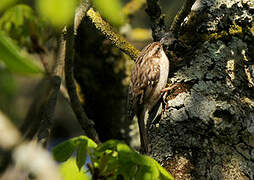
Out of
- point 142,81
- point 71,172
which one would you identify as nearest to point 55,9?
point 71,172

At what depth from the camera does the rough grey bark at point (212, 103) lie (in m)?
1.65

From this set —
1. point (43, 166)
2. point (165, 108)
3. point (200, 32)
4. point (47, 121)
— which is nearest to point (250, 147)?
point (165, 108)

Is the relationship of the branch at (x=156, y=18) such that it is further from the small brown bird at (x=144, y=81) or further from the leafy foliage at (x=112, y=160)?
the leafy foliage at (x=112, y=160)

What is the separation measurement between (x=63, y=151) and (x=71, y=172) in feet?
0.23

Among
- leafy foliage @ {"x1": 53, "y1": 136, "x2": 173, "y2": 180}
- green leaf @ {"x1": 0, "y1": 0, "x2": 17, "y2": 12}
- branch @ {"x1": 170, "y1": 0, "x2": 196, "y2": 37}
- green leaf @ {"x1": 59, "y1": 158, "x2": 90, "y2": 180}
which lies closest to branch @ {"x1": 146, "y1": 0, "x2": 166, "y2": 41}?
branch @ {"x1": 170, "y1": 0, "x2": 196, "y2": 37}

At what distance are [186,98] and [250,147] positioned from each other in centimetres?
34

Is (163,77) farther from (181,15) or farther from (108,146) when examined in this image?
(108,146)

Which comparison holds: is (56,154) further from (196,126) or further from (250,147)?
(250,147)

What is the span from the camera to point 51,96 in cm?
185

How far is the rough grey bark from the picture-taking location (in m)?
1.65

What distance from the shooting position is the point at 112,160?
1.22 meters

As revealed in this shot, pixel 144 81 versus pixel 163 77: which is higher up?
pixel 163 77

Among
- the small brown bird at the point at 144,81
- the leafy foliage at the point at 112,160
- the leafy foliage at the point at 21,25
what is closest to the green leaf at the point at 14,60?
the leafy foliage at the point at 112,160

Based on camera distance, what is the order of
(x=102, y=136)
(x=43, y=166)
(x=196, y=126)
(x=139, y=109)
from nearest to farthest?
(x=43, y=166)
(x=196, y=126)
(x=139, y=109)
(x=102, y=136)
